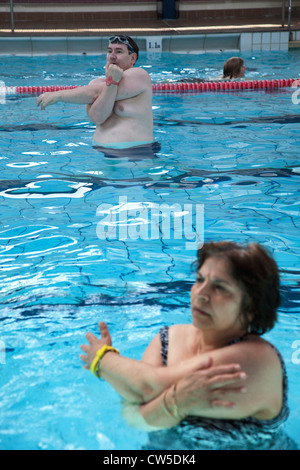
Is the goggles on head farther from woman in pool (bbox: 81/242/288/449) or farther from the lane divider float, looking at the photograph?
woman in pool (bbox: 81/242/288/449)

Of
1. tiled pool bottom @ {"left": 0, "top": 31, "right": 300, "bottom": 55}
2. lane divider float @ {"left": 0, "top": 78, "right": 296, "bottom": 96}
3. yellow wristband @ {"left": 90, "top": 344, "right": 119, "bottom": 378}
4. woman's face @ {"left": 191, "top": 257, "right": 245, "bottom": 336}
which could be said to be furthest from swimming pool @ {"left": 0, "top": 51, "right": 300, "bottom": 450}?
tiled pool bottom @ {"left": 0, "top": 31, "right": 300, "bottom": 55}

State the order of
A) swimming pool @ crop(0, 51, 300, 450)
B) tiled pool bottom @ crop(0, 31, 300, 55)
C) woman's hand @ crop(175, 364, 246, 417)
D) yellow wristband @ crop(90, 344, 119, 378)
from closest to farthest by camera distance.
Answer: woman's hand @ crop(175, 364, 246, 417) < yellow wristband @ crop(90, 344, 119, 378) < swimming pool @ crop(0, 51, 300, 450) < tiled pool bottom @ crop(0, 31, 300, 55)

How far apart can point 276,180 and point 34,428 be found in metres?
3.45

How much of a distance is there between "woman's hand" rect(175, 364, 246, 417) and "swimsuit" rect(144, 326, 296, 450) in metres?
0.15

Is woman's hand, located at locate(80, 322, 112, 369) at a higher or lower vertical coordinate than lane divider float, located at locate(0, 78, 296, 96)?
lower

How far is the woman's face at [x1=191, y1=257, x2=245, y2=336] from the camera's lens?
6.40 ft

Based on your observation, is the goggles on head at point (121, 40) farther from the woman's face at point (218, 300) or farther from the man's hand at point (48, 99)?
the woman's face at point (218, 300)

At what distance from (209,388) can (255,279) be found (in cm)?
36

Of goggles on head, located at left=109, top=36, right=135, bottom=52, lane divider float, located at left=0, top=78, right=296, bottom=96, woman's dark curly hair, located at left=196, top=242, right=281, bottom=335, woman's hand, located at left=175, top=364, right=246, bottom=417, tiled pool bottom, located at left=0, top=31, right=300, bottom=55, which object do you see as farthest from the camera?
tiled pool bottom, located at left=0, top=31, right=300, bottom=55

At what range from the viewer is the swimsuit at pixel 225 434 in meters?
2.02

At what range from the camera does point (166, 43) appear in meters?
13.8

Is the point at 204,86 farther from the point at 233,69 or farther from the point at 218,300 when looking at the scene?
the point at 218,300

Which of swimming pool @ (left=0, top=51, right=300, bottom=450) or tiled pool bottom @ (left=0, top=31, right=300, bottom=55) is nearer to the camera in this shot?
swimming pool @ (left=0, top=51, right=300, bottom=450)

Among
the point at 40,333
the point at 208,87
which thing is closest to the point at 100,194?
the point at 40,333
